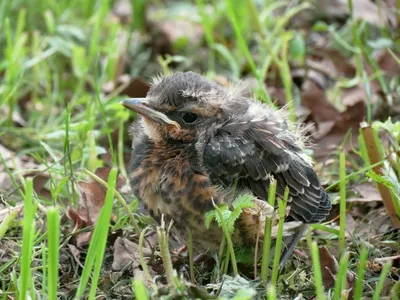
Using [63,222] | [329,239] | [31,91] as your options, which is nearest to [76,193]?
[63,222]

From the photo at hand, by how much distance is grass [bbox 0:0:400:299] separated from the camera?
237 cm

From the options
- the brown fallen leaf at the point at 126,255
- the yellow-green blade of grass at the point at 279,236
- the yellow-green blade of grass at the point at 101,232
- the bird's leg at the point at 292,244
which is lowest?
the bird's leg at the point at 292,244

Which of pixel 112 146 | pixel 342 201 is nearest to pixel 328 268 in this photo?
pixel 342 201

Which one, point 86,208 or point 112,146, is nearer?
point 86,208

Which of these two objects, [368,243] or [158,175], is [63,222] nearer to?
[158,175]

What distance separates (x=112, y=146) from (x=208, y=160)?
107 centimetres

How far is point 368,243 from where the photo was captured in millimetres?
3029

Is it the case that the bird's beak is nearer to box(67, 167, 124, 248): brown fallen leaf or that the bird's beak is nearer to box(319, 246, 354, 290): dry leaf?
box(67, 167, 124, 248): brown fallen leaf

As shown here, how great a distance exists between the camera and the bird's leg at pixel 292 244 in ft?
9.77

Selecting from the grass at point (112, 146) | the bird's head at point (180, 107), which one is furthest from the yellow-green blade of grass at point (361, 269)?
the bird's head at point (180, 107)

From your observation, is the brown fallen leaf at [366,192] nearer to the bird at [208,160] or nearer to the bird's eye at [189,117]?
the bird at [208,160]

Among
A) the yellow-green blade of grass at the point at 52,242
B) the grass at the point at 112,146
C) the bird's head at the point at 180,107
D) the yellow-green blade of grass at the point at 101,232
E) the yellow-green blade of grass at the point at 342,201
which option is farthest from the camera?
the bird's head at the point at 180,107

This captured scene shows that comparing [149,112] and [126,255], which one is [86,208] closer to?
[126,255]

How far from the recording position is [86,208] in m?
3.13
